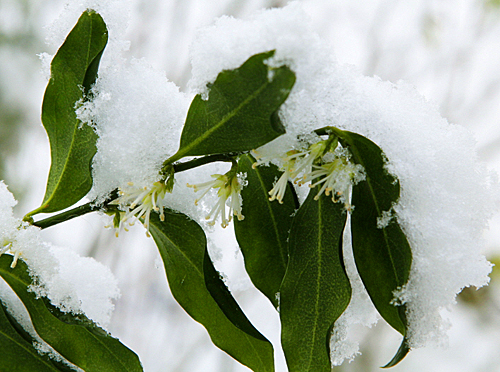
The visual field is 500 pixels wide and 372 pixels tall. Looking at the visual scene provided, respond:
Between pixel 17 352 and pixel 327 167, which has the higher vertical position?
pixel 327 167

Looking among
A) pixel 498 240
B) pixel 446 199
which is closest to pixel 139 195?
pixel 446 199

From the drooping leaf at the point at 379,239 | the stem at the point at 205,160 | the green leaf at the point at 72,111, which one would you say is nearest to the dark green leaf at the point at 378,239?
the drooping leaf at the point at 379,239

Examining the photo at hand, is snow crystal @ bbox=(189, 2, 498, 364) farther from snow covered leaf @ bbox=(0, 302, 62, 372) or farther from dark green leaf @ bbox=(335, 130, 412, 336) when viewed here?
snow covered leaf @ bbox=(0, 302, 62, 372)

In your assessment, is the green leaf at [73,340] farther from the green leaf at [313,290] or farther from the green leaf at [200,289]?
the green leaf at [313,290]

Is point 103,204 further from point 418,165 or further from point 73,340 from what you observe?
point 418,165

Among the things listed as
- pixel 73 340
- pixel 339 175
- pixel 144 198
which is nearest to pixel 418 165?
pixel 339 175

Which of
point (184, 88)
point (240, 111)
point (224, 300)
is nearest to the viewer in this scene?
point (240, 111)
